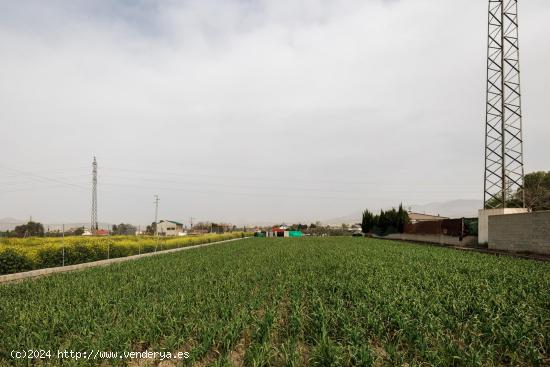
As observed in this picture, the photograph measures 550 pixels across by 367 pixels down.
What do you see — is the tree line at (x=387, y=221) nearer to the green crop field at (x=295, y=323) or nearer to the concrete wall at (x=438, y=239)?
the concrete wall at (x=438, y=239)

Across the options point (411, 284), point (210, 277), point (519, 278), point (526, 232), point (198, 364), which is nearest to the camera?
point (198, 364)

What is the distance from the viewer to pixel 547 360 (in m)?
5.69

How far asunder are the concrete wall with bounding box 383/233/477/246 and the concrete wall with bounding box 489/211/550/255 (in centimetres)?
406

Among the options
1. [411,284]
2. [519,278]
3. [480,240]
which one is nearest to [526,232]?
[480,240]

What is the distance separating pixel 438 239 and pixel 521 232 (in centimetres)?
1507

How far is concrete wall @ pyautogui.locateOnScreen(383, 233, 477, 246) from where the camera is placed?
30825 mm

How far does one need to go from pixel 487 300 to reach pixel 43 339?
29.5ft

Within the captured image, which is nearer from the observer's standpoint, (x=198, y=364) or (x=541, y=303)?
(x=198, y=364)

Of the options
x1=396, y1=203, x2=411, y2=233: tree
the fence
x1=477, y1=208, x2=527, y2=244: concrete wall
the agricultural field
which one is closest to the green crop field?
the agricultural field

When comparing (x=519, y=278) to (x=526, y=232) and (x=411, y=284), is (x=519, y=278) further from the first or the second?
(x=526, y=232)

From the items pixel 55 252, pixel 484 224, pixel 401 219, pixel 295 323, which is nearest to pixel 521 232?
pixel 484 224

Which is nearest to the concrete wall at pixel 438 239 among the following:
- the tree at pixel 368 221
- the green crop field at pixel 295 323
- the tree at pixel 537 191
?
the tree at pixel 368 221

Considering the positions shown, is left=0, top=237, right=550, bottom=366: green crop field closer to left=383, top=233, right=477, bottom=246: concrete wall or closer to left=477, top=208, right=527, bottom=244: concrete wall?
left=477, top=208, right=527, bottom=244: concrete wall

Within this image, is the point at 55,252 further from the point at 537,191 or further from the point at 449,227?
the point at 537,191
